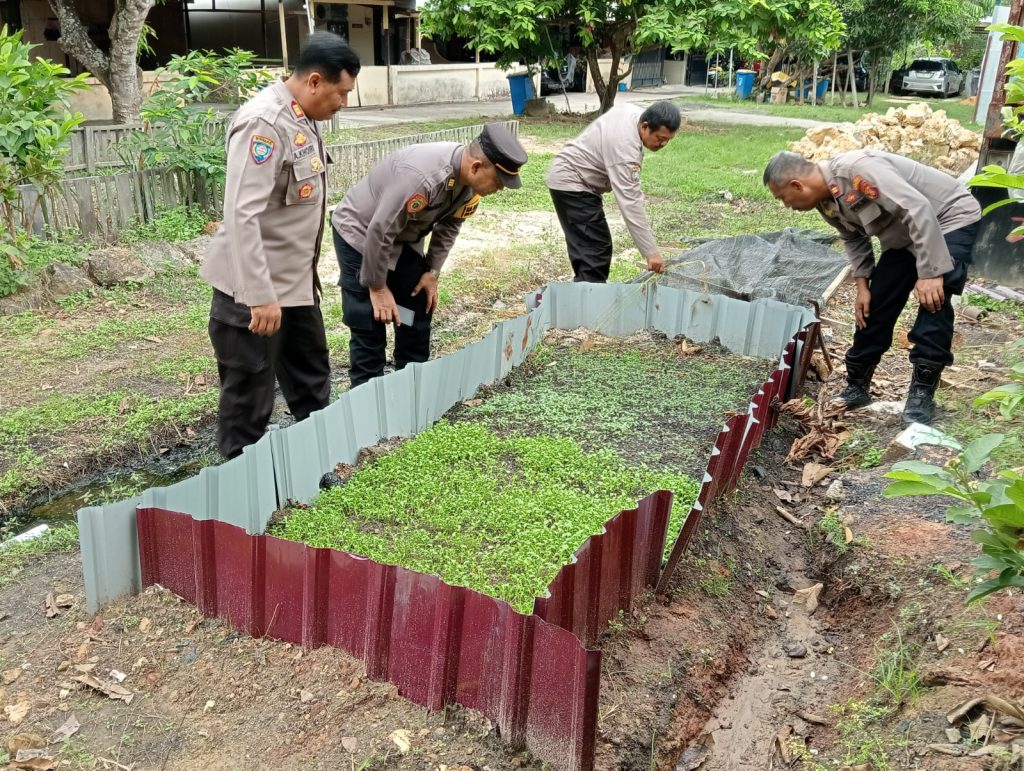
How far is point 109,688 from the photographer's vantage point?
2.60 meters

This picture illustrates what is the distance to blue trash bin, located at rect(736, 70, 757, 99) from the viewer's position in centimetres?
2692

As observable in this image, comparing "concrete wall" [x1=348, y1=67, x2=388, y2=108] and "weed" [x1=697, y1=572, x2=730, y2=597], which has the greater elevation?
"concrete wall" [x1=348, y1=67, x2=388, y2=108]

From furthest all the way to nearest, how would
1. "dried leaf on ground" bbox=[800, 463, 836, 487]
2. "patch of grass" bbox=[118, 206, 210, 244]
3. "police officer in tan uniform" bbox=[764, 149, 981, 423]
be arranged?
"patch of grass" bbox=[118, 206, 210, 244], "dried leaf on ground" bbox=[800, 463, 836, 487], "police officer in tan uniform" bbox=[764, 149, 981, 423]

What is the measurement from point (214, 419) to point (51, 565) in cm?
168

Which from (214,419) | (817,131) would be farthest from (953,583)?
(817,131)

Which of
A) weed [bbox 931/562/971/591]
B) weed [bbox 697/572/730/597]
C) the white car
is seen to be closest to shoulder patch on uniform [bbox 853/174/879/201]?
weed [bbox 931/562/971/591]

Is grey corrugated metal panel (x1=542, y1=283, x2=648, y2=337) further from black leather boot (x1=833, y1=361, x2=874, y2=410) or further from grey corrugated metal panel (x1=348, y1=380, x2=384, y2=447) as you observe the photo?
grey corrugated metal panel (x1=348, y1=380, x2=384, y2=447)

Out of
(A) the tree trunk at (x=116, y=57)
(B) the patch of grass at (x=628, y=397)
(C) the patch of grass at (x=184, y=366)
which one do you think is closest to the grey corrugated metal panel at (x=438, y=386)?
(B) the patch of grass at (x=628, y=397)

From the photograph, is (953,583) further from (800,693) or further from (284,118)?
(284,118)

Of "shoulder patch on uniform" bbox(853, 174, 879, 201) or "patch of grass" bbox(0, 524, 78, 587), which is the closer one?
"patch of grass" bbox(0, 524, 78, 587)

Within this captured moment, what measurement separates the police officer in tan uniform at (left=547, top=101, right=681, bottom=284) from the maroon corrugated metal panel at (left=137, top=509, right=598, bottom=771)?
9.46 ft

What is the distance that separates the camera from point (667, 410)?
4.89m

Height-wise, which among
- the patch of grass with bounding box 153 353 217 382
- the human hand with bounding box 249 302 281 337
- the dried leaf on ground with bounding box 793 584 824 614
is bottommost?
the dried leaf on ground with bounding box 793 584 824 614

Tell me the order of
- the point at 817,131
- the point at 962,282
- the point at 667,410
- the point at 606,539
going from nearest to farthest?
the point at 606,539 → the point at 962,282 → the point at 667,410 → the point at 817,131
